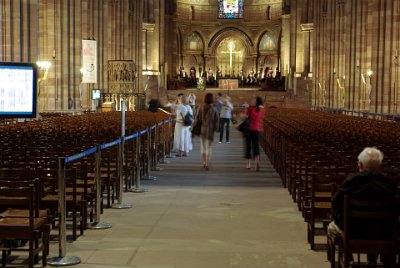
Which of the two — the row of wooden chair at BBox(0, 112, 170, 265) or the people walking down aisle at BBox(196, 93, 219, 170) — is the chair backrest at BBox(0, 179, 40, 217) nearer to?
the row of wooden chair at BBox(0, 112, 170, 265)

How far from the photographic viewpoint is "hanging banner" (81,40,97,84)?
3678cm

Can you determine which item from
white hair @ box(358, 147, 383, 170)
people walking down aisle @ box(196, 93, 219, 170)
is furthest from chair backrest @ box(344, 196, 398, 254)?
people walking down aisle @ box(196, 93, 219, 170)

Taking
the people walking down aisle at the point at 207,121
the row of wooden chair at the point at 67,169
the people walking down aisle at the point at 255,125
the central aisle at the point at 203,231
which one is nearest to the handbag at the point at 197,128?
the people walking down aisle at the point at 207,121

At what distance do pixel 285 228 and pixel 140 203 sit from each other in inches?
148

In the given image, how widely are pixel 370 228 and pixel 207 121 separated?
524 inches

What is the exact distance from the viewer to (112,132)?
59.3 feet

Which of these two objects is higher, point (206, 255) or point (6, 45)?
point (6, 45)

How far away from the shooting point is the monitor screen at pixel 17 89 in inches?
585

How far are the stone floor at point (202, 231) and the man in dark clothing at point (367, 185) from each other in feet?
5.51

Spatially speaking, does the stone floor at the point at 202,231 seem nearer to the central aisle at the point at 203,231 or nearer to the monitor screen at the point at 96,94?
the central aisle at the point at 203,231

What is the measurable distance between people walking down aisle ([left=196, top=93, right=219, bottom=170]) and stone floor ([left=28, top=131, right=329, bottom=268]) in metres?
3.00

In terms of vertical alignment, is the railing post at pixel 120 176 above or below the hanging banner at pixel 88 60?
below

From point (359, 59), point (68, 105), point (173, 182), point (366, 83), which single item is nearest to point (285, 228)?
point (173, 182)

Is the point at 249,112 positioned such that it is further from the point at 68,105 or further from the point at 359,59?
the point at 359,59
